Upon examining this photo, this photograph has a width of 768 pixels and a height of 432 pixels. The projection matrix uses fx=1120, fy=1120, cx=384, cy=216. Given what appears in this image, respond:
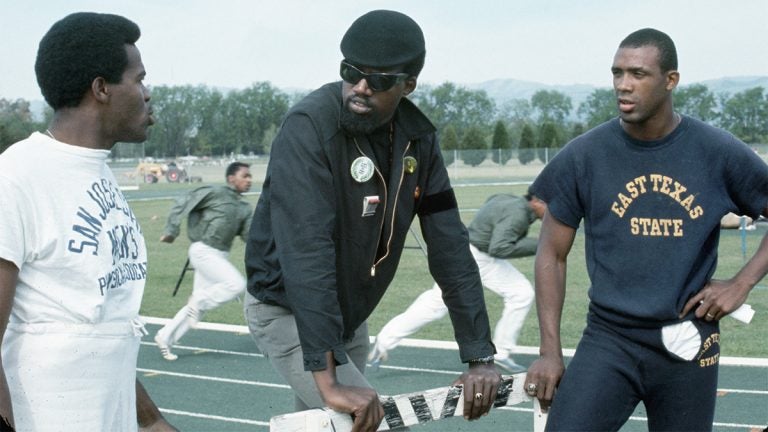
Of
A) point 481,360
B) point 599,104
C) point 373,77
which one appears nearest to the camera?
point 373,77

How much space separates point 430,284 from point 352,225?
12.8m

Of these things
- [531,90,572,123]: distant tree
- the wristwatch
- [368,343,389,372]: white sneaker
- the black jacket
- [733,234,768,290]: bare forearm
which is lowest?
[531,90,572,123]: distant tree

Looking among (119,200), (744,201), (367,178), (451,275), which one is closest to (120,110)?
(119,200)

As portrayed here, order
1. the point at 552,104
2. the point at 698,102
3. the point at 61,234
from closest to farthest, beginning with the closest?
the point at 61,234
the point at 698,102
the point at 552,104

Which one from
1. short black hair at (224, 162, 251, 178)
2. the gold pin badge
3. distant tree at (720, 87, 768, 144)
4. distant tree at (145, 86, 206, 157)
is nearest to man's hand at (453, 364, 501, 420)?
the gold pin badge

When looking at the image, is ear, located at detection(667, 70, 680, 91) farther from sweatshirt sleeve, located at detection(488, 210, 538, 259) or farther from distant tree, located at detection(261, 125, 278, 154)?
distant tree, located at detection(261, 125, 278, 154)

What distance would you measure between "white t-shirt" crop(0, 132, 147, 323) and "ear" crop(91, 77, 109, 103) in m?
0.15

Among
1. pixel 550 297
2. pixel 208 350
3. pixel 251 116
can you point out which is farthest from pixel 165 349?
pixel 251 116

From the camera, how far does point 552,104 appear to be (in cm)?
13562

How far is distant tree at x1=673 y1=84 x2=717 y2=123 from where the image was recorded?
266ft

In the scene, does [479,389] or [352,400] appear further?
[479,389]

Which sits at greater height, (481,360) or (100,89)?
(100,89)

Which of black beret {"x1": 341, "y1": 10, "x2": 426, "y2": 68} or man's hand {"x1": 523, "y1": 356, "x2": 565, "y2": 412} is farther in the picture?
man's hand {"x1": 523, "y1": 356, "x2": 565, "y2": 412}

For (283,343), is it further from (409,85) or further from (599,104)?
(599,104)
